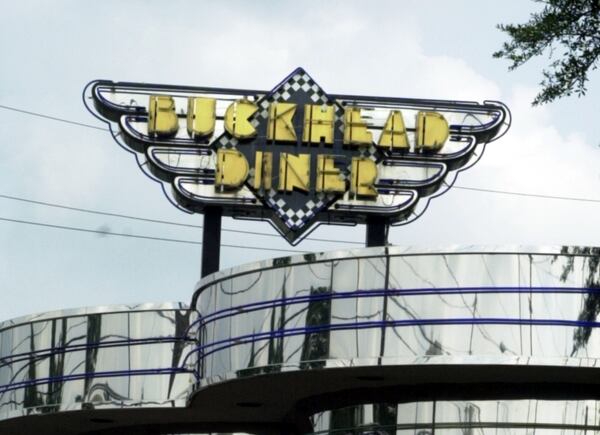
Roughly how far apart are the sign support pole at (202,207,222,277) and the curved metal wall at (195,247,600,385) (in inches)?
395

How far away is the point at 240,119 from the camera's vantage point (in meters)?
47.6

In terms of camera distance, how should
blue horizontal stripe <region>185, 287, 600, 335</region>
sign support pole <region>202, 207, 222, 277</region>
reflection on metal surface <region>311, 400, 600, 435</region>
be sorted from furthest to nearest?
sign support pole <region>202, 207, 222, 277</region> < reflection on metal surface <region>311, 400, 600, 435</region> < blue horizontal stripe <region>185, 287, 600, 335</region>

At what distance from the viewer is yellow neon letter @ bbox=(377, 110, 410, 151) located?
47.7 meters

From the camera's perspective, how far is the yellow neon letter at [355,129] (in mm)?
47594

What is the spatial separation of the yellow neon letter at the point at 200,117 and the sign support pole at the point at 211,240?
2.09 m

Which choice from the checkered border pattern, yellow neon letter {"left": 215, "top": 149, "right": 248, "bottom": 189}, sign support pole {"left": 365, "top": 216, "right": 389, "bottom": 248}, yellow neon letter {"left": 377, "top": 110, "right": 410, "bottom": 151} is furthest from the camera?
yellow neon letter {"left": 377, "top": 110, "right": 410, "bottom": 151}

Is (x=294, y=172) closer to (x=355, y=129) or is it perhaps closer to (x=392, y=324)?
(x=355, y=129)

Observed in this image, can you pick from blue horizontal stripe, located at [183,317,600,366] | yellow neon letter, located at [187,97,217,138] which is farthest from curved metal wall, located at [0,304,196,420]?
yellow neon letter, located at [187,97,217,138]

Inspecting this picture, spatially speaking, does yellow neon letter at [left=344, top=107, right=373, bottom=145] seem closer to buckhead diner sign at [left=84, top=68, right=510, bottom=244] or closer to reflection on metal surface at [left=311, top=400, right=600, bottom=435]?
buckhead diner sign at [left=84, top=68, right=510, bottom=244]

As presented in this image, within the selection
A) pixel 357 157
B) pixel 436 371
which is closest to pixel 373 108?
pixel 357 157

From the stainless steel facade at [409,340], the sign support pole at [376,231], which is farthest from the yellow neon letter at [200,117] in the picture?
the stainless steel facade at [409,340]

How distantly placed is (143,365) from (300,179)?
8.20 m

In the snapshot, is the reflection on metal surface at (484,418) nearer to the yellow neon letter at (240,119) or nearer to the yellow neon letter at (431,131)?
the yellow neon letter at (431,131)

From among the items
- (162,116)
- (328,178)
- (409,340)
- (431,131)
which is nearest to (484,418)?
(409,340)
